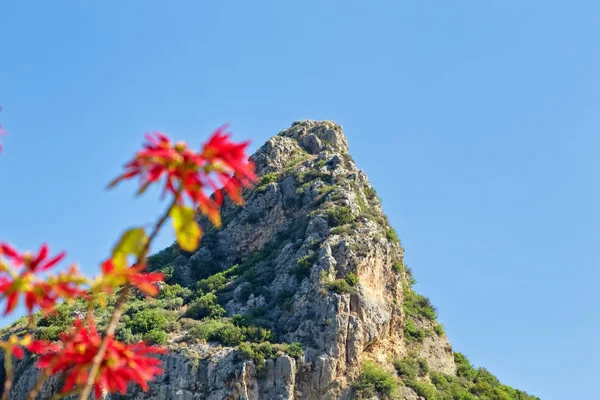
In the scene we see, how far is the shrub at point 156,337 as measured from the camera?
118 feet

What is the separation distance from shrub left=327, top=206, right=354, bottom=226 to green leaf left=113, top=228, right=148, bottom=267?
3910 cm

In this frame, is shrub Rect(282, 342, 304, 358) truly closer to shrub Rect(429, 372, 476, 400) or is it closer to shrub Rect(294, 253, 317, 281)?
shrub Rect(294, 253, 317, 281)

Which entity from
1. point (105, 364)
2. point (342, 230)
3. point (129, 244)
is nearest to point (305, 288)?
point (342, 230)

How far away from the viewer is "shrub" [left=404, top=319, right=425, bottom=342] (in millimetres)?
44438

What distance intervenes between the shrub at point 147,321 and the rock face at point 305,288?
10.7 feet

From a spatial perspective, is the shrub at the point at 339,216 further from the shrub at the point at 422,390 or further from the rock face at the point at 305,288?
the shrub at the point at 422,390

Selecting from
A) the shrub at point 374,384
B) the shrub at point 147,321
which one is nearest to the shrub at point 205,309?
the shrub at point 147,321

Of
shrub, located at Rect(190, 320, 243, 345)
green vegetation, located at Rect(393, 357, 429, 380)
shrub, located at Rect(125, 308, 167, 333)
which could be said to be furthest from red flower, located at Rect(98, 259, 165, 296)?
shrub, located at Rect(125, 308, 167, 333)

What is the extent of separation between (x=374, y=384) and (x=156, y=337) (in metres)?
11.8

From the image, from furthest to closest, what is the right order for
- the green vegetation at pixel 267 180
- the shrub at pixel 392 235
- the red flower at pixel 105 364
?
the green vegetation at pixel 267 180, the shrub at pixel 392 235, the red flower at pixel 105 364

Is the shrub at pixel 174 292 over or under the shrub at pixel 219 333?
over

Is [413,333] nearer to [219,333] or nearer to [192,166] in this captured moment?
[219,333]

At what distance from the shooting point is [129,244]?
461 cm

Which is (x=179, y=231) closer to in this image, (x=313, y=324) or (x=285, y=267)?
(x=313, y=324)
